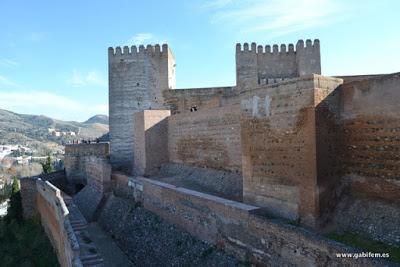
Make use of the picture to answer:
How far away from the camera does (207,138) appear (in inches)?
452

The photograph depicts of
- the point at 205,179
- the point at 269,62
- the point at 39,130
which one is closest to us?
the point at 205,179

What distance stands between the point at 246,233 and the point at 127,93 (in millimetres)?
11281

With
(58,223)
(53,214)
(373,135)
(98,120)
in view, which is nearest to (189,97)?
(53,214)

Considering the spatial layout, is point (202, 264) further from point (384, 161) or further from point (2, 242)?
point (2, 242)

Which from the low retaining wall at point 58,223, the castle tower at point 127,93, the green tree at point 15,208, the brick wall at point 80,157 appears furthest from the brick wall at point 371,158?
the green tree at point 15,208

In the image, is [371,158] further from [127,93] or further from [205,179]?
[127,93]

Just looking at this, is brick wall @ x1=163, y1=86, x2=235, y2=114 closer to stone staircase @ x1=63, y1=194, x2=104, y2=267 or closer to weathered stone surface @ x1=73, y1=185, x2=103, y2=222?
weathered stone surface @ x1=73, y1=185, x2=103, y2=222

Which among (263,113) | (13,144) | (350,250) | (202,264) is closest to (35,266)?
(202,264)

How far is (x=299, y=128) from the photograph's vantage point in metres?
6.36

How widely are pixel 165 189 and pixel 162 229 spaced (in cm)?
102

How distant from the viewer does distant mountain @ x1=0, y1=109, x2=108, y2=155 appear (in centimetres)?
11425

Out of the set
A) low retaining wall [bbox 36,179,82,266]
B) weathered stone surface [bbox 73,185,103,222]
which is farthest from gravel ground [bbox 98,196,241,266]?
low retaining wall [bbox 36,179,82,266]

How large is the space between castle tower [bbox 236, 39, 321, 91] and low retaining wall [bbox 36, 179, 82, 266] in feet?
28.3

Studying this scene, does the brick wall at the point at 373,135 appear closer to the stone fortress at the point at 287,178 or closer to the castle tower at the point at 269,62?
the stone fortress at the point at 287,178
